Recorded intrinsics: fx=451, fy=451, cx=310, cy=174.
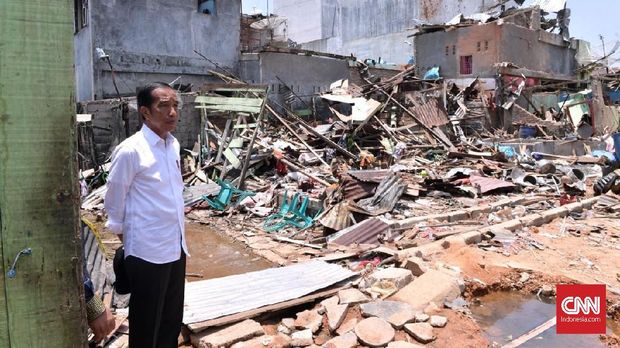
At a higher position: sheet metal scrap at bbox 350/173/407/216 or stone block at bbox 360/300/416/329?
sheet metal scrap at bbox 350/173/407/216

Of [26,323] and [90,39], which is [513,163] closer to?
[26,323]

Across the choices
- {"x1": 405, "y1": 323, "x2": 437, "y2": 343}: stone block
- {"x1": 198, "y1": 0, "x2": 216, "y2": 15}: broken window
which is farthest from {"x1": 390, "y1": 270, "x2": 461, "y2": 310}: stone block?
{"x1": 198, "y1": 0, "x2": 216, "y2": 15}: broken window

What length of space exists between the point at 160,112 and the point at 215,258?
15.4 ft

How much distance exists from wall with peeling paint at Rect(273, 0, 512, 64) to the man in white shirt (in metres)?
27.8

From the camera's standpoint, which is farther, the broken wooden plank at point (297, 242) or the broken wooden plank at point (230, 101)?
the broken wooden plank at point (230, 101)

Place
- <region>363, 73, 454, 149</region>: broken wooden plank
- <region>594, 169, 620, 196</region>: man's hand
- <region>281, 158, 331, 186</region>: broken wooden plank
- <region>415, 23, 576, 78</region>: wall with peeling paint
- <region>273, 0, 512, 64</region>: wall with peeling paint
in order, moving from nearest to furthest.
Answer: <region>594, 169, 620, 196</region>: man's hand, <region>281, 158, 331, 186</region>: broken wooden plank, <region>363, 73, 454, 149</region>: broken wooden plank, <region>415, 23, 576, 78</region>: wall with peeling paint, <region>273, 0, 512, 64</region>: wall with peeling paint

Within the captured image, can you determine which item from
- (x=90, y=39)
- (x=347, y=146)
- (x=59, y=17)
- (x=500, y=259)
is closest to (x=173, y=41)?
(x=90, y=39)

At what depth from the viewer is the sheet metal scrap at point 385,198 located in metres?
7.49

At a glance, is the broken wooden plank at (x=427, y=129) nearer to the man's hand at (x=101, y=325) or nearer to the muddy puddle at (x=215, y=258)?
the muddy puddle at (x=215, y=258)

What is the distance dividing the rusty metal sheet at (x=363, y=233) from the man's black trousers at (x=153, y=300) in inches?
158

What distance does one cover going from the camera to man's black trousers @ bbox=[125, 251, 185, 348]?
2.18 metres

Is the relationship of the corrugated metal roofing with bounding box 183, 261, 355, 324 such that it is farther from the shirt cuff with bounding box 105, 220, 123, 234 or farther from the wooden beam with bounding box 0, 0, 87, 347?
the wooden beam with bounding box 0, 0, 87, 347

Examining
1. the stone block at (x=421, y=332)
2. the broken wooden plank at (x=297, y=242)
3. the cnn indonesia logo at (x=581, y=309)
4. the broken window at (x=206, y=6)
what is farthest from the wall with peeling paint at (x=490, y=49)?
the stone block at (x=421, y=332)

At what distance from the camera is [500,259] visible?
5242 millimetres
